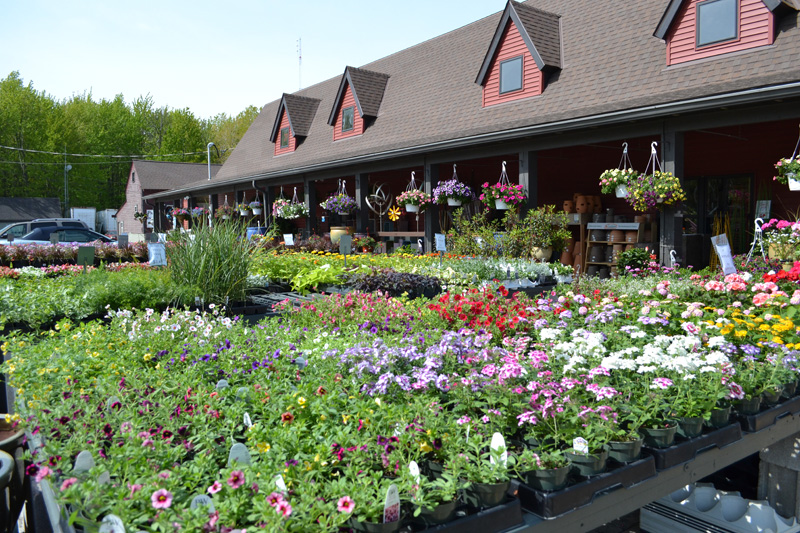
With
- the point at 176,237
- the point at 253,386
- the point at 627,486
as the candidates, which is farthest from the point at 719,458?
the point at 176,237

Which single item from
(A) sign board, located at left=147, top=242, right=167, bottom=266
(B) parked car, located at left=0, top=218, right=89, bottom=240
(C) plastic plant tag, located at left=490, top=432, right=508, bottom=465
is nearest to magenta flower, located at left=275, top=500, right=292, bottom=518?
(C) plastic plant tag, located at left=490, top=432, right=508, bottom=465

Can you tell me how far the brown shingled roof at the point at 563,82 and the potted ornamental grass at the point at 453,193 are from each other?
0.85 m

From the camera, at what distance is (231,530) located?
1838mm

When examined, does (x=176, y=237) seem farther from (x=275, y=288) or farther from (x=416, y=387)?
(x=416, y=387)

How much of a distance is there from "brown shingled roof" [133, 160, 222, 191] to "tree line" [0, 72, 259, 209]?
40.2ft

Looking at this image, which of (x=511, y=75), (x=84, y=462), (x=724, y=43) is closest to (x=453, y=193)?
(x=511, y=75)

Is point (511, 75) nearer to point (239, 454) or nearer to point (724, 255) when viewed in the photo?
point (724, 255)

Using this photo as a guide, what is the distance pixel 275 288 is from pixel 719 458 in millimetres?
6290

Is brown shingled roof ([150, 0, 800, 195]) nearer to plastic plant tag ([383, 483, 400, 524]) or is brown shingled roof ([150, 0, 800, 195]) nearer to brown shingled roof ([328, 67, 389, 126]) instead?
brown shingled roof ([328, 67, 389, 126])

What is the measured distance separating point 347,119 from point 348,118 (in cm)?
5

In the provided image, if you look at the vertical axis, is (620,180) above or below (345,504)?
above

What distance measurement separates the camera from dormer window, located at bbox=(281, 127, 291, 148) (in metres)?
21.7

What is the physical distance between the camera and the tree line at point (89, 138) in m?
50.5

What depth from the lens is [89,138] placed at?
2140 inches
